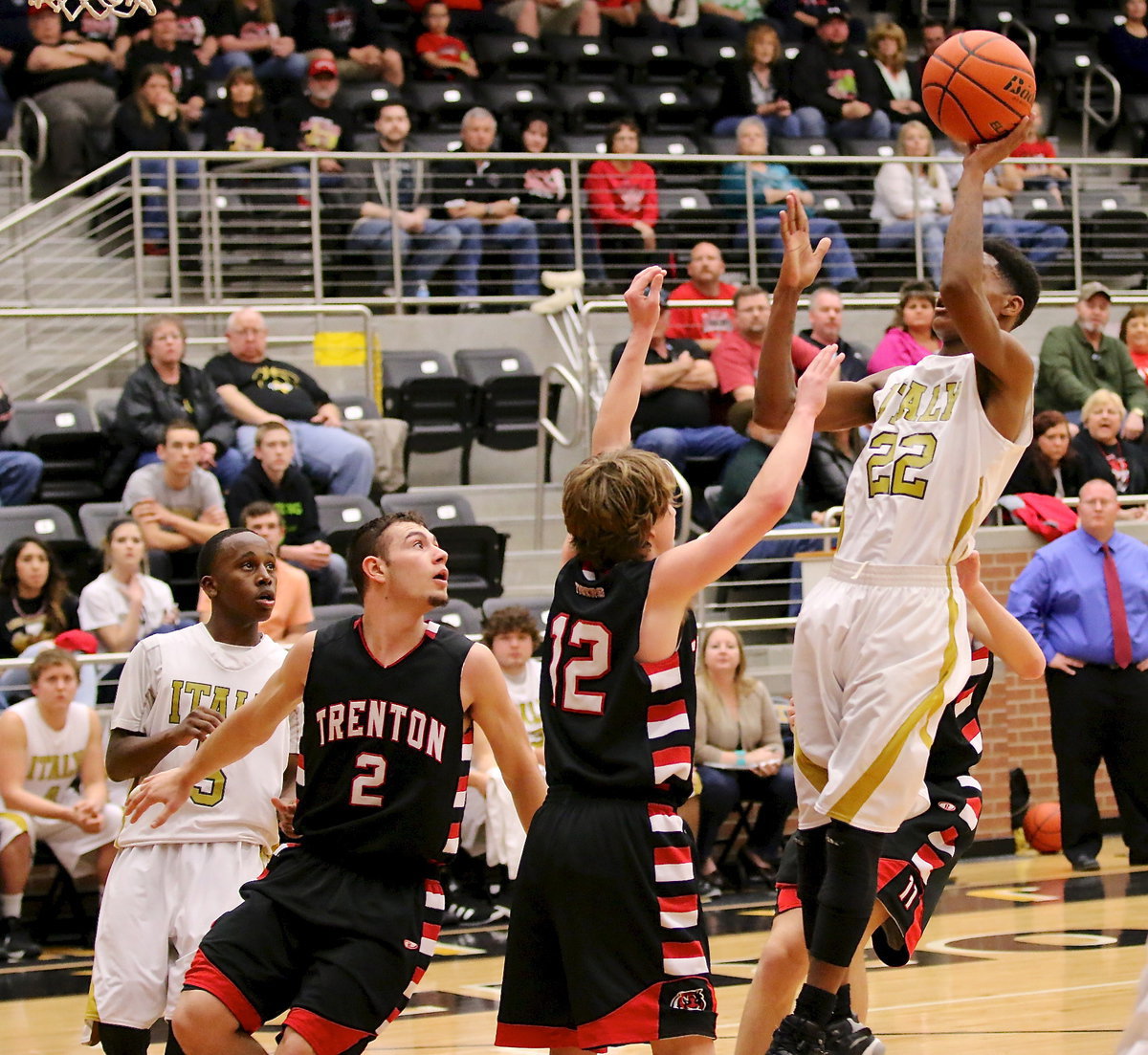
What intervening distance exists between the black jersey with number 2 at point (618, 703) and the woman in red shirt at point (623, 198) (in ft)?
30.4

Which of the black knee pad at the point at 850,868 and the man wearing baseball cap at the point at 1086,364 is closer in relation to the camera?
the black knee pad at the point at 850,868

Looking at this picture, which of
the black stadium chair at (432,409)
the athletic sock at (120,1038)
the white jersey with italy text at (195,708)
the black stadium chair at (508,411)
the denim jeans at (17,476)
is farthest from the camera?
the black stadium chair at (508,411)

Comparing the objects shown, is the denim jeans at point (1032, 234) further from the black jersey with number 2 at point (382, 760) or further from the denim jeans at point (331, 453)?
the black jersey with number 2 at point (382, 760)

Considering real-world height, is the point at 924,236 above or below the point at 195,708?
above

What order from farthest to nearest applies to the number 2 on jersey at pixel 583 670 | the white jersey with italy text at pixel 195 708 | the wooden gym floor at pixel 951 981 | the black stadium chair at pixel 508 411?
the black stadium chair at pixel 508 411, the wooden gym floor at pixel 951 981, the white jersey with italy text at pixel 195 708, the number 2 on jersey at pixel 583 670

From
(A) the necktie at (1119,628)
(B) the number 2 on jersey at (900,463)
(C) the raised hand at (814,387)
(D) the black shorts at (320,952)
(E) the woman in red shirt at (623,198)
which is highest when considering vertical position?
(E) the woman in red shirt at (623,198)

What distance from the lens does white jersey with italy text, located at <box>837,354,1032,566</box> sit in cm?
425

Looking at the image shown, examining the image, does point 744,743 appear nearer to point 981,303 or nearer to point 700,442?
point 700,442

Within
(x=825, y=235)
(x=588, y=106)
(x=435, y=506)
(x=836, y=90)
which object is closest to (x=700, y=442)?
(x=435, y=506)

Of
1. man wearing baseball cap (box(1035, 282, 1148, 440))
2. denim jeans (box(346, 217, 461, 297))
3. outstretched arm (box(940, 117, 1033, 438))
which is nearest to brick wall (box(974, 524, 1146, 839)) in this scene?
man wearing baseball cap (box(1035, 282, 1148, 440))

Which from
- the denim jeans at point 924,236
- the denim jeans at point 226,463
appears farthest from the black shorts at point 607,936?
the denim jeans at point 924,236

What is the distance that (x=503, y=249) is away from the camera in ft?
42.5

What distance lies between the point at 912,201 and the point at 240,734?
409 inches

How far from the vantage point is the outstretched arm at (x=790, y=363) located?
14.3 ft
